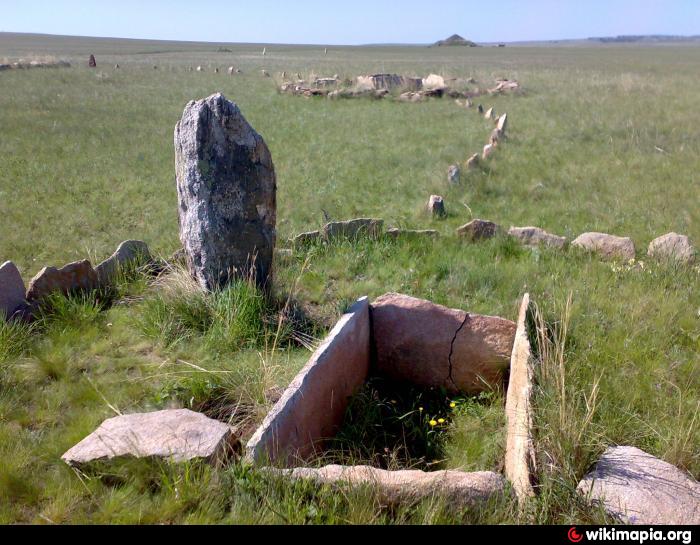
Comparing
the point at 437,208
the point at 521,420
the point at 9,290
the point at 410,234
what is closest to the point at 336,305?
the point at 410,234

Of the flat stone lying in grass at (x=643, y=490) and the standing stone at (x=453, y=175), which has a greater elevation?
the standing stone at (x=453, y=175)

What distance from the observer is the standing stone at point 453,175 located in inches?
378

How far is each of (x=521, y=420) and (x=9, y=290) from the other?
13.2 ft

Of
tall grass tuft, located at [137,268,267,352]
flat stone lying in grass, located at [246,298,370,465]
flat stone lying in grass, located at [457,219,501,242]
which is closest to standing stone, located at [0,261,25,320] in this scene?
tall grass tuft, located at [137,268,267,352]

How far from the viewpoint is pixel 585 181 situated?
9.72 meters

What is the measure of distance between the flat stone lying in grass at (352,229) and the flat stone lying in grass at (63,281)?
2574 millimetres

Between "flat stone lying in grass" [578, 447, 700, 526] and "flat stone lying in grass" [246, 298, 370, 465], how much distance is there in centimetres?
149

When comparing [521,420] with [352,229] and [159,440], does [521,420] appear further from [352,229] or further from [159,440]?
[352,229]

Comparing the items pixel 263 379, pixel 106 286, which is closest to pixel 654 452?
pixel 263 379

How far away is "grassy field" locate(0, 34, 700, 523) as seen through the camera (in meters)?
2.92

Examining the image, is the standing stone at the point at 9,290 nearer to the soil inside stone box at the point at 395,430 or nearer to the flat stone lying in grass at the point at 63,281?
the flat stone lying in grass at the point at 63,281

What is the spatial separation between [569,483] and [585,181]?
25.9 ft

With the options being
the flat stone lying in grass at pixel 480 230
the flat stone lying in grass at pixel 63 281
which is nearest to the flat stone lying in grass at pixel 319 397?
the flat stone lying in grass at pixel 63 281

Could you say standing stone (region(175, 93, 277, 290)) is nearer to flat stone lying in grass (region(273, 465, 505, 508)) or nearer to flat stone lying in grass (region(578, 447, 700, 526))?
flat stone lying in grass (region(273, 465, 505, 508))
